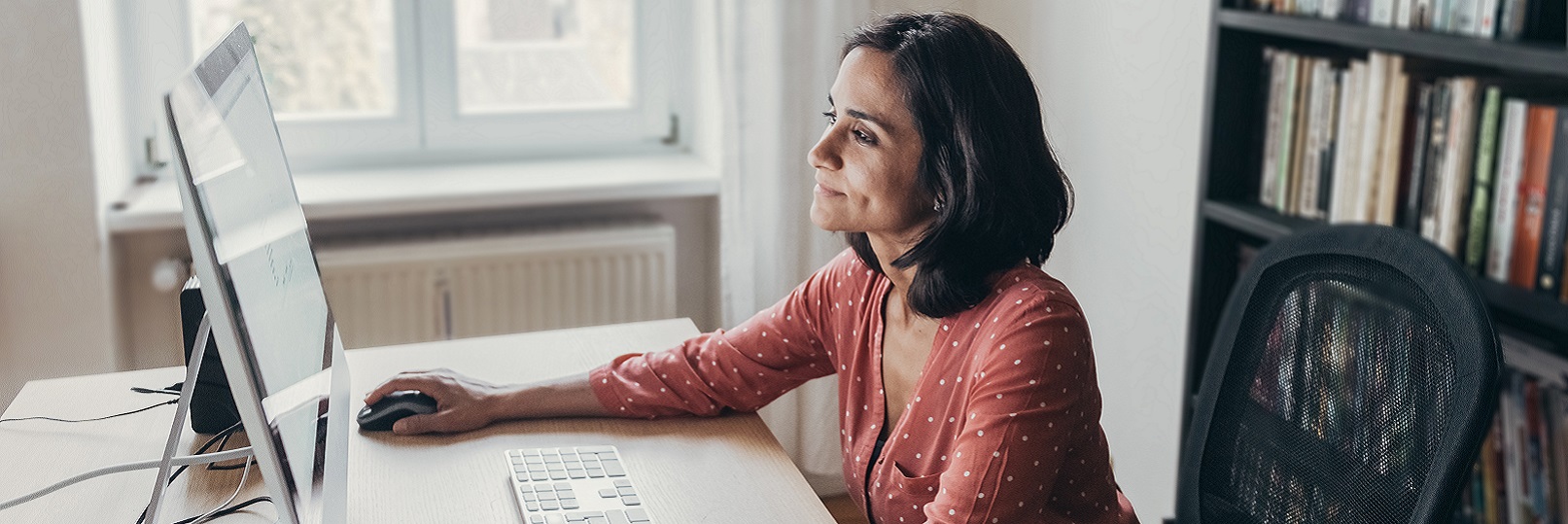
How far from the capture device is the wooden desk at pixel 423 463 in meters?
1.23

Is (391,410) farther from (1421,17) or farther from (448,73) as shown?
(448,73)

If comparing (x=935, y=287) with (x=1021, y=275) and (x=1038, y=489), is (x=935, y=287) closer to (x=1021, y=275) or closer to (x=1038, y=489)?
(x=1021, y=275)

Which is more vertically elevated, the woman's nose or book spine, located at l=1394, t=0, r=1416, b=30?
book spine, located at l=1394, t=0, r=1416, b=30

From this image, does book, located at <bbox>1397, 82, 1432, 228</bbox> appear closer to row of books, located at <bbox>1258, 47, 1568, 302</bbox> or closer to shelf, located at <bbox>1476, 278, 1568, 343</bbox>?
row of books, located at <bbox>1258, 47, 1568, 302</bbox>

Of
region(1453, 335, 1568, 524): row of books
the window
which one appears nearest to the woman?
region(1453, 335, 1568, 524): row of books

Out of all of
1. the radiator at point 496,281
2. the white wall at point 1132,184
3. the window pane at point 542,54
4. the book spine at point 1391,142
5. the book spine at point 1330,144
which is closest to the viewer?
the book spine at point 1391,142

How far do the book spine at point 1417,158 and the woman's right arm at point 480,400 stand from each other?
3.19 feet

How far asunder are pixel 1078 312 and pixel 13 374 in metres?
1.89

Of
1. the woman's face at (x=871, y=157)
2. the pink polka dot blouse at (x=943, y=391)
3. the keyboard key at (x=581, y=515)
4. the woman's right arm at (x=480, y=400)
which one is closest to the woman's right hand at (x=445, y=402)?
the woman's right arm at (x=480, y=400)

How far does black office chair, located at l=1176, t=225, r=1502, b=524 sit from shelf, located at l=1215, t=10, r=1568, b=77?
1.03 ft

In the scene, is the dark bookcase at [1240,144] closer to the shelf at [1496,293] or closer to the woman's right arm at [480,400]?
the shelf at [1496,293]

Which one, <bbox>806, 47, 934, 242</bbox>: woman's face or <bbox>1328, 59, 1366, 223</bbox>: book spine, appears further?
<bbox>1328, 59, 1366, 223</bbox>: book spine

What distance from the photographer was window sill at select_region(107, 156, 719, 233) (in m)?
2.37

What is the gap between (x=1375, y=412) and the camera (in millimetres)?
1152
